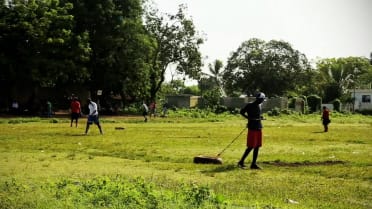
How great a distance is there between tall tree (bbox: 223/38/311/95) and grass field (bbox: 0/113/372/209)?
7476 cm

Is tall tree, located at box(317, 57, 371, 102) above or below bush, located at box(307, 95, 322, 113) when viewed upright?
above

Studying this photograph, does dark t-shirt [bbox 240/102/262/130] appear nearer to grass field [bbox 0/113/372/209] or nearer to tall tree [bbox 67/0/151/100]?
grass field [bbox 0/113/372/209]

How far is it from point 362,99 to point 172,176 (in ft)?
278

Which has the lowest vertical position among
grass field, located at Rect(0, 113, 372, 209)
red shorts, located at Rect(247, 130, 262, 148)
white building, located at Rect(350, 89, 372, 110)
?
grass field, located at Rect(0, 113, 372, 209)

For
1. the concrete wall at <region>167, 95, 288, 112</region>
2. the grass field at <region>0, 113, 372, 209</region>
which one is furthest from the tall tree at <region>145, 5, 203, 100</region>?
the grass field at <region>0, 113, 372, 209</region>

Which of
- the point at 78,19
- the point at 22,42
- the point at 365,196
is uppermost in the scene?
the point at 78,19

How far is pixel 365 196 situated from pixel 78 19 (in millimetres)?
49115

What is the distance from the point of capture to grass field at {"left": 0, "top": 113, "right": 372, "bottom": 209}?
28.3ft

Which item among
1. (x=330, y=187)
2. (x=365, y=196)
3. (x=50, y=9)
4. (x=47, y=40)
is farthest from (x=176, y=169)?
(x=50, y=9)

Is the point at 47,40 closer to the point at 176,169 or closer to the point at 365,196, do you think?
the point at 176,169

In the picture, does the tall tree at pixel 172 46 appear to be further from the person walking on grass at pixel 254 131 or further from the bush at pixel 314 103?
the person walking on grass at pixel 254 131

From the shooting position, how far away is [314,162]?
640 inches

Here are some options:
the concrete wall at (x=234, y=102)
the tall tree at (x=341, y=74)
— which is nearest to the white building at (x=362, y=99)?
the tall tree at (x=341, y=74)

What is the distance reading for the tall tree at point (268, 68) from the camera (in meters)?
96.9
